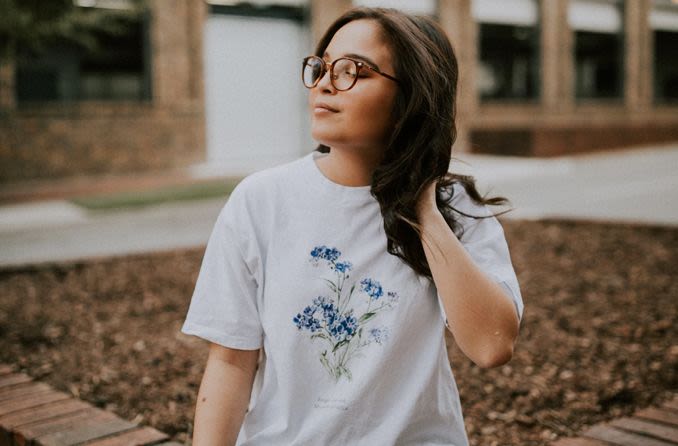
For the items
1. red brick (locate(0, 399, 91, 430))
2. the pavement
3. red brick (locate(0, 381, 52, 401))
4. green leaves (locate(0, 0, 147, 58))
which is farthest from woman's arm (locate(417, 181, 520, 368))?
green leaves (locate(0, 0, 147, 58))

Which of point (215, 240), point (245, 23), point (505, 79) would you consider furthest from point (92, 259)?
point (505, 79)

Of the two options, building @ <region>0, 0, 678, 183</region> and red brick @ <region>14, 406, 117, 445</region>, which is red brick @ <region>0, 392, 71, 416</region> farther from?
building @ <region>0, 0, 678, 183</region>

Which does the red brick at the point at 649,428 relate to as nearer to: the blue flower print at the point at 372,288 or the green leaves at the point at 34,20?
the blue flower print at the point at 372,288

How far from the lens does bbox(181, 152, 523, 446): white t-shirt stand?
1606 mm

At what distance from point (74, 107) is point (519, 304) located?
1546 centimetres

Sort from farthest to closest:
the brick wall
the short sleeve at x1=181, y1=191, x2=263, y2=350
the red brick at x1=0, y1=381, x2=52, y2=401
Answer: the brick wall, the red brick at x1=0, y1=381, x2=52, y2=401, the short sleeve at x1=181, y1=191, x2=263, y2=350

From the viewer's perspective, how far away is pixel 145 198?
11992 millimetres

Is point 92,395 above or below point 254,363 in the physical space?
below

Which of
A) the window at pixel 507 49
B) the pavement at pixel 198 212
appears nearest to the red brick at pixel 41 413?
the pavement at pixel 198 212

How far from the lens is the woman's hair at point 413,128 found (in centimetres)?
158

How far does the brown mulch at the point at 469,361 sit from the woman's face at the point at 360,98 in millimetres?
1544

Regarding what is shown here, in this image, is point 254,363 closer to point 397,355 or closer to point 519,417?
point 397,355

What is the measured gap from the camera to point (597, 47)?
85.3ft

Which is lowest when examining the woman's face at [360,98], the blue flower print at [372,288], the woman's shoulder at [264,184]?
the blue flower print at [372,288]
